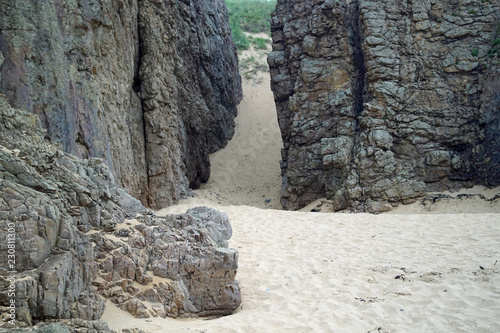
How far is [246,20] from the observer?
2773 cm

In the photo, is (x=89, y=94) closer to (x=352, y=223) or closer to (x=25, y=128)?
(x=25, y=128)

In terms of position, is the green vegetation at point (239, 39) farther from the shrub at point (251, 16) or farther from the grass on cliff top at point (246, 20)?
the shrub at point (251, 16)

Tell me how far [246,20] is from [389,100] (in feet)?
59.7

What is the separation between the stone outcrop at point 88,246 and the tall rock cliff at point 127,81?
145 centimetres

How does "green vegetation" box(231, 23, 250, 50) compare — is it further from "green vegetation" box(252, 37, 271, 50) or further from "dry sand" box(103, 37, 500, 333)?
"dry sand" box(103, 37, 500, 333)

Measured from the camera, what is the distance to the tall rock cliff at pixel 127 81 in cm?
553

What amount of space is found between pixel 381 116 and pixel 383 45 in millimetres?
2284

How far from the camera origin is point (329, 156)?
1241cm

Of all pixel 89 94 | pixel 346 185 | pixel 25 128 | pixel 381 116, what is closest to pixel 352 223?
pixel 346 185

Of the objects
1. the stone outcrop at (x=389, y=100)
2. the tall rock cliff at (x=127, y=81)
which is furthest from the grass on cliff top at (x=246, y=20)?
the stone outcrop at (x=389, y=100)

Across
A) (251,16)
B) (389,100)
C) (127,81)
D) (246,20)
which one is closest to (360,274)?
(127,81)

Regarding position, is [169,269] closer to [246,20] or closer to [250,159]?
[250,159]

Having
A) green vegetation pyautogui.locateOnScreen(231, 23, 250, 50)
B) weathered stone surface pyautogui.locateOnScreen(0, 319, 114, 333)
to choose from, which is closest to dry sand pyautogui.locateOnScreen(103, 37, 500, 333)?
weathered stone surface pyautogui.locateOnScreen(0, 319, 114, 333)

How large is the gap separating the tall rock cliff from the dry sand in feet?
5.73
